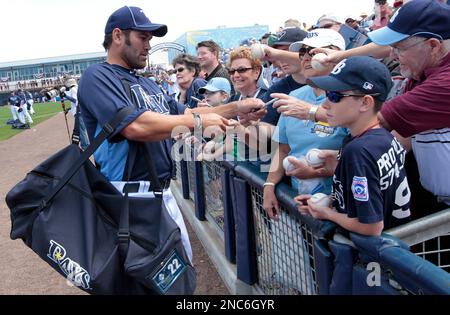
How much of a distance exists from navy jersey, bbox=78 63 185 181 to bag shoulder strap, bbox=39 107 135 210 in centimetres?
3

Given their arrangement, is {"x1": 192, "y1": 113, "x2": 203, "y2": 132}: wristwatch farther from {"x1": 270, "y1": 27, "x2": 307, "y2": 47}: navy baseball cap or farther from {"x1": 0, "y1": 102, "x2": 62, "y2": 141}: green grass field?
{"x1": 0, "y1": 102, "x2": 62, "y2": 141}: green grass field

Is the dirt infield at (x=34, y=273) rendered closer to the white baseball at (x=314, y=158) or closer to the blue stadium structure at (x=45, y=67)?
the white baseball at (x=314, y=158)

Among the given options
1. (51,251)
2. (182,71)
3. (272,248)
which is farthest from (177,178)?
(51,251)

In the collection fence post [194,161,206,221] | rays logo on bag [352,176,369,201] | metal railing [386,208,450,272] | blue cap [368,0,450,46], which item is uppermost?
blue cap [368,0,450,46]

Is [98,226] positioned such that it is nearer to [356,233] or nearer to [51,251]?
[51,251]

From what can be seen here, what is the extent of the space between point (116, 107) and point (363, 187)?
1.29 meters

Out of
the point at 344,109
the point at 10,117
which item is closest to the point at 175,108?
the point at 344,109

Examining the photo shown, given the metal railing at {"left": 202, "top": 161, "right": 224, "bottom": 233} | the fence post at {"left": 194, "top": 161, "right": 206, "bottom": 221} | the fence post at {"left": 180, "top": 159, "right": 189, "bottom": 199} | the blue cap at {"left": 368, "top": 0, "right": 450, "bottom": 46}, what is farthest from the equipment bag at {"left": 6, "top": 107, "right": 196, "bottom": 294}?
the fence post at {"left": 180, "top": 159, "right": 189, "bottom": 199}

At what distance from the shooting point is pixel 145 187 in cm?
229

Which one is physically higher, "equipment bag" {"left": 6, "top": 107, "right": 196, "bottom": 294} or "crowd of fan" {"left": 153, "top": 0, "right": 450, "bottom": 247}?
"crowd of fan" {"left": 153, "top": 0, "right": 450, "bottom": 247}

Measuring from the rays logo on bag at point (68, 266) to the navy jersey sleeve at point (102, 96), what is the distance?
2.10 feet

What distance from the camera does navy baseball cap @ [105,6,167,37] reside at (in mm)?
2287

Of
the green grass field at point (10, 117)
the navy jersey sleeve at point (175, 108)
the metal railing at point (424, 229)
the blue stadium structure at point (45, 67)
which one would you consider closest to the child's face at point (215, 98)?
the navy jersey sleeve at point (175, 108)
